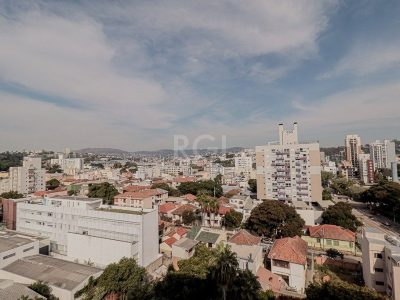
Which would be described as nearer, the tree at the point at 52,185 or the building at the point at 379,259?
the building at the point at 379,259

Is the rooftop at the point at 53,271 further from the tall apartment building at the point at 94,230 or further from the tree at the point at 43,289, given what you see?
the tall apartment building at the point at 94,230

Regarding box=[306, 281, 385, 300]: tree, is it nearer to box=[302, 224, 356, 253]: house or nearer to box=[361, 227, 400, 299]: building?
box=[361, 227, 400, 299]: building

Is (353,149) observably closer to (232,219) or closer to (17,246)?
(232,219)

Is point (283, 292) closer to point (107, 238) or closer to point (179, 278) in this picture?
point (179, 278)

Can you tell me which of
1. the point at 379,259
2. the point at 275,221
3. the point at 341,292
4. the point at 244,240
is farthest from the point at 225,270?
the point at 275,221

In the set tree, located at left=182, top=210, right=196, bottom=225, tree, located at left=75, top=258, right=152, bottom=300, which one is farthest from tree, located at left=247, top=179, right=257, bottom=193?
tree, located at left=75, top=258, right=152, bottom=300

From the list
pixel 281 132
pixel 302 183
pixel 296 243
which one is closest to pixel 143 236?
pixel 296 243

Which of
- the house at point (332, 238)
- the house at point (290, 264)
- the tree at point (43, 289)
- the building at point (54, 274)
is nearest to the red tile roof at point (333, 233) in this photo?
the house at point (332, 238)
